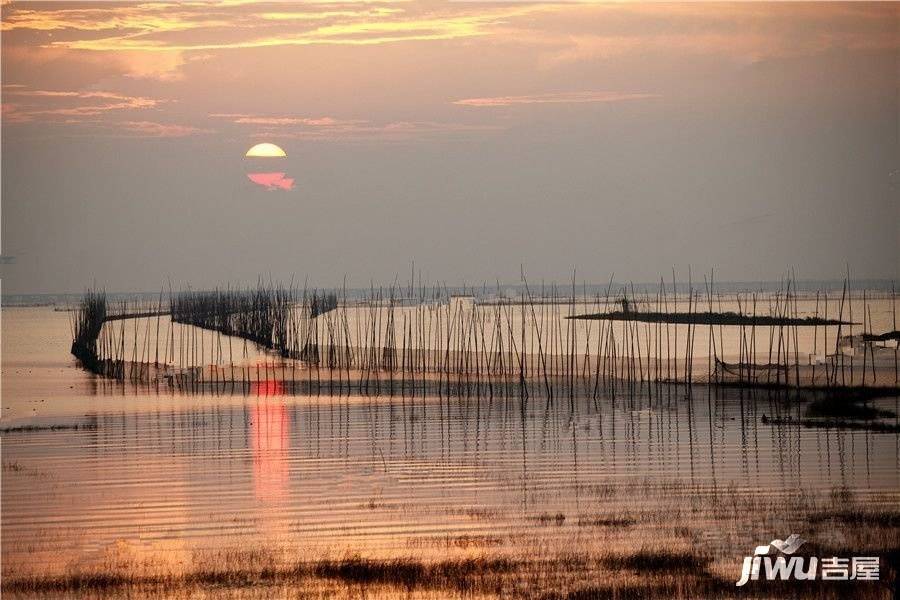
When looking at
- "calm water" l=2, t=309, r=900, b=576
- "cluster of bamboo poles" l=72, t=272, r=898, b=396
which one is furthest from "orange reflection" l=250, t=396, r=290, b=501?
"cluster of bamboo poles" l=72, t=272, r=898, b=396

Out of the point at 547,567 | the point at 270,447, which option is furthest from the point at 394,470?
the point at 547,567

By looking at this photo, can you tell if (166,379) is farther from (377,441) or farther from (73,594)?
(73,594)

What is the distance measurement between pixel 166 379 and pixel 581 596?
10375mm

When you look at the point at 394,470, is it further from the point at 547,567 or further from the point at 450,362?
the point at 450,362

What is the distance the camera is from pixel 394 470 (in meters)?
7.65

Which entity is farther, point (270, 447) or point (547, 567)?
point (270, 447)

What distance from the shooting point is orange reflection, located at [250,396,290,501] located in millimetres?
7094

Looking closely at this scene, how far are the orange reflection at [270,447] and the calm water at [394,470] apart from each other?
0.02 metres

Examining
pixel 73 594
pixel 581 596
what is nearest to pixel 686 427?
pixel 581 596

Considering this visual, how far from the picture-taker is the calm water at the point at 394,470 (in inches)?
226

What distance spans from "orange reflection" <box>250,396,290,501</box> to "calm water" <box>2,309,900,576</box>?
0.02 metres

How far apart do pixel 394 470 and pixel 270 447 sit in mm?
1487

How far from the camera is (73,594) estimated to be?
4836mm

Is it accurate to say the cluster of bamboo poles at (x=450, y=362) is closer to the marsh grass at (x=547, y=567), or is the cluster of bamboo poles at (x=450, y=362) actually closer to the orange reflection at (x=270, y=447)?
the orange reflection at (x=270, y=447)
